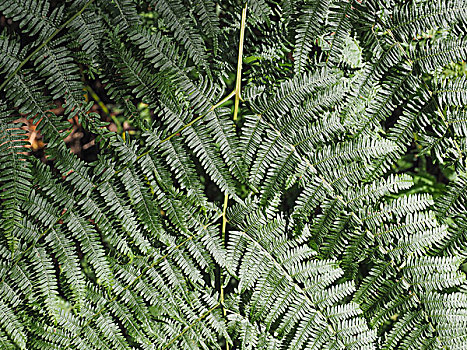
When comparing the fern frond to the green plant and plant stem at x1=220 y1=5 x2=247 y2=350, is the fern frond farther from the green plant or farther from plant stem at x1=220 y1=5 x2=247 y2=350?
plant stem at x1=220 y1=5 x2=247 y2=350

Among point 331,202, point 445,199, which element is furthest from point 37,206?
point 445,199

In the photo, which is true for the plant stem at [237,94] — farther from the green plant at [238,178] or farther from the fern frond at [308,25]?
the fern frond at [308,25]

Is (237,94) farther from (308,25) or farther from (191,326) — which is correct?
(191,326)

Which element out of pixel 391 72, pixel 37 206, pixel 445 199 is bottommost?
pixel 445 199

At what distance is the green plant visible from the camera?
1.27 m

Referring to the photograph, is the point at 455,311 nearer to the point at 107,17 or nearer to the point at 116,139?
the point at 116,139

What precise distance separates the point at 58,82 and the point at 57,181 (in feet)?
1.19

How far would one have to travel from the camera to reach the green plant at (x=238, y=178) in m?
1.27

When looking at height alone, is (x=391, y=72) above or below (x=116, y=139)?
above

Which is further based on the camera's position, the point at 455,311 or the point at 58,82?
the point at 455,311

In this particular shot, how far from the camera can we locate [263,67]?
1.45m

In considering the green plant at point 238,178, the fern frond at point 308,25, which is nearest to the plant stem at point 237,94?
the green plant at point 238,178

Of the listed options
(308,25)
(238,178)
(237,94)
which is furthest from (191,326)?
(308,25)

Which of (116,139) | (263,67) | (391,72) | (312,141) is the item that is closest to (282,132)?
(312,141)
